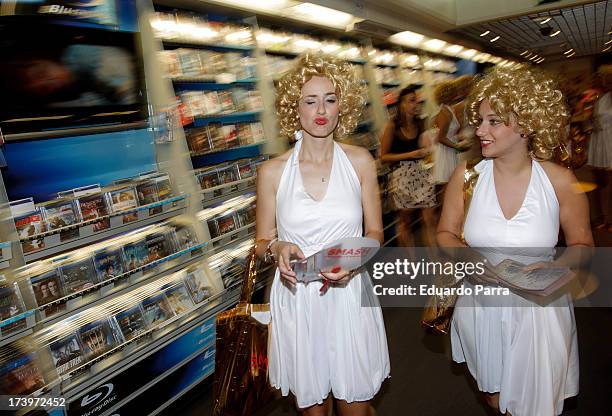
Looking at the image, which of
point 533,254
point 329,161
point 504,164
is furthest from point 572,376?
point 329,161

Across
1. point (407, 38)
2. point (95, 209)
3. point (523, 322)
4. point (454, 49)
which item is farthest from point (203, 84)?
point (454, 49)

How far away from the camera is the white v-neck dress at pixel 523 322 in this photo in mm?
1610

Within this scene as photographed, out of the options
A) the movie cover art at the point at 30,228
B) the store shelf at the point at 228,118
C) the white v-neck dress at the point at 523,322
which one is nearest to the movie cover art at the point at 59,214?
the movie cover art at the point at 30,228

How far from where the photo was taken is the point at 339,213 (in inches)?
69.2

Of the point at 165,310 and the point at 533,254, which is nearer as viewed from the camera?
the point at 533,254

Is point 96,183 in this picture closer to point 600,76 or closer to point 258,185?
point 258,185

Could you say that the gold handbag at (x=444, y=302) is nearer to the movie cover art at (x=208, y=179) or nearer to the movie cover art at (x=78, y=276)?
the movie cover art at (x=78, y=276)

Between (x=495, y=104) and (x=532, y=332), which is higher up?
(x=495, y=104)

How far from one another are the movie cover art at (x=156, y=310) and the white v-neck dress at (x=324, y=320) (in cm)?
118

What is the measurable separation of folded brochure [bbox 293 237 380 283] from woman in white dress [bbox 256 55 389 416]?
78 millimetres

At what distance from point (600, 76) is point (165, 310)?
18.1 feet

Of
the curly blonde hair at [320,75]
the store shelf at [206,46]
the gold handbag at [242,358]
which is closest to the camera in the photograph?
the gold handbag at [242,358]

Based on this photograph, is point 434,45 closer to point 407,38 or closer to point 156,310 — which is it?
point 407,38

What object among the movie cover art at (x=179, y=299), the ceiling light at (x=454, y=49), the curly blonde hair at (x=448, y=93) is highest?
the ceiling light at (x=454, y=49)
